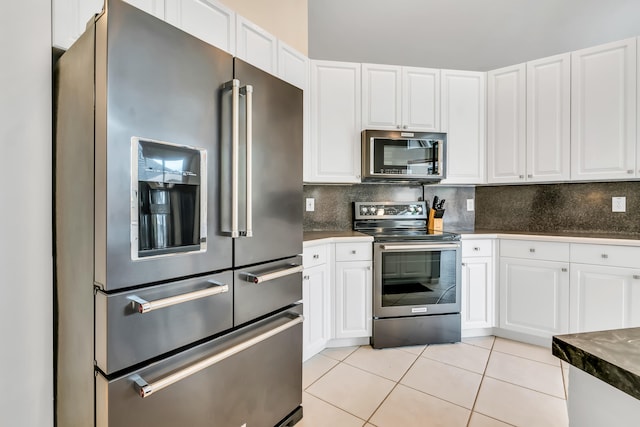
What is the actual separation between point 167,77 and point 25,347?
107 centimetres

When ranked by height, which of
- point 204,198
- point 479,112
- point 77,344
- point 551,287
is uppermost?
point 479,112

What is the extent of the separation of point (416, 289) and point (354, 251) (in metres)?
0.61

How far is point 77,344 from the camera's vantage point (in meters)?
0.99

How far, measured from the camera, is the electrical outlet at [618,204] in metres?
2.49

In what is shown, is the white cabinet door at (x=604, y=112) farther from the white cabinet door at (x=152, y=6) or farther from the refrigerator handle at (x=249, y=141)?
the white cabinet door at (x=152, y=6)

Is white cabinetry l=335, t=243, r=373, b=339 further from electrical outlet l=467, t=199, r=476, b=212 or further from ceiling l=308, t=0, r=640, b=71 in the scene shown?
ceiling l=308, t=0, r=640, b=71

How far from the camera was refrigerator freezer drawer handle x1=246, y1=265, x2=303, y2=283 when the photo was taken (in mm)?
1272

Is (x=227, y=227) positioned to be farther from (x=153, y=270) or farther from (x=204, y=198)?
(x=153, y=270)

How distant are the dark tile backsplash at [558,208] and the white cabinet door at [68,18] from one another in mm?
3326

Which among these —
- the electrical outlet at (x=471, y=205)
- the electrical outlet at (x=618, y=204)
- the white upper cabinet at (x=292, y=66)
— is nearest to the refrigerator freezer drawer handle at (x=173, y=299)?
the white upper cabinet at (x=292, y=66)

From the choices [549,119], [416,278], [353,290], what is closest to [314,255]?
[353,290]

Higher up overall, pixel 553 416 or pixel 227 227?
pixel 227 227

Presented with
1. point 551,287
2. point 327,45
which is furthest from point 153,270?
point 327,45

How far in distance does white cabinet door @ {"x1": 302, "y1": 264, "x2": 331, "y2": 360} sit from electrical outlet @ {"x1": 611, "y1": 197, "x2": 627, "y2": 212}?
250 centimetres
